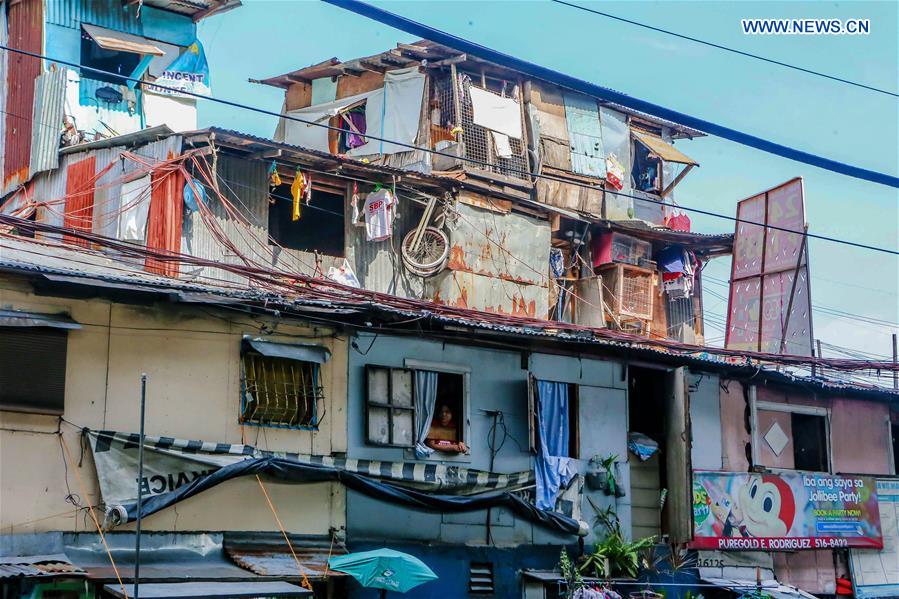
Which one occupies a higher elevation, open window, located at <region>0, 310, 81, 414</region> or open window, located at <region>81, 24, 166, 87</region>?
open window, located at <region>81, 24, 166, 87</region>

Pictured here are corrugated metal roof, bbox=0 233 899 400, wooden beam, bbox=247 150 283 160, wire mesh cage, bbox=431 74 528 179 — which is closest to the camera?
corrugated metal roof, bbox=0 233 899 400

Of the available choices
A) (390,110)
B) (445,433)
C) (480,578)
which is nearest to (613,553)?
(480,578)

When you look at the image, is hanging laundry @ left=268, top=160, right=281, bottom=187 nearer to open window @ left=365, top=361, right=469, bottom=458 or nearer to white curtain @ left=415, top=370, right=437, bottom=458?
open window @ left=365, top=361, right=469, bottom=458

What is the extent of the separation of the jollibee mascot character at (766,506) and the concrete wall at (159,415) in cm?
792

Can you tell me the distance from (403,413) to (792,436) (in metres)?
8.88

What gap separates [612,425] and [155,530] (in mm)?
8177

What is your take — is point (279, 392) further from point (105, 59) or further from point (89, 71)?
point (105, 59)

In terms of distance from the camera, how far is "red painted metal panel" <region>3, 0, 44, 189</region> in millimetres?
24844

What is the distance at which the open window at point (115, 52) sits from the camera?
82.7 feet

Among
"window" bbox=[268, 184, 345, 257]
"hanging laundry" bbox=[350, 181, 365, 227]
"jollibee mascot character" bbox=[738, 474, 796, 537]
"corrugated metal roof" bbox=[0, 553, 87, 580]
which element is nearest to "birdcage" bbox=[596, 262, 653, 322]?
"hanging laundry" bbox=[350, 181, 365, 227]

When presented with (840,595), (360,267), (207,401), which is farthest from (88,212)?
(840,595)

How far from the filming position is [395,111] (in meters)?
26.3

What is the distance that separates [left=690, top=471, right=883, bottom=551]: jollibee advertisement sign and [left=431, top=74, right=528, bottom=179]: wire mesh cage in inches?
352

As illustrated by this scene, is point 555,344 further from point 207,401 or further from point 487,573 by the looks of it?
point 207,401
